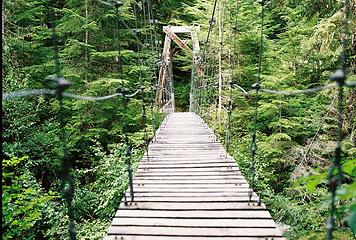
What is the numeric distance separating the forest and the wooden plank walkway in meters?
1.18

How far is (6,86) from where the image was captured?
16.6 feet

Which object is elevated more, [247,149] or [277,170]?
[247,149]

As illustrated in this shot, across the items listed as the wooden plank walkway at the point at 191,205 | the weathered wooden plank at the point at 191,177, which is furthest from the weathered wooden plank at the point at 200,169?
the weathered wooden plank at the point at 191,177

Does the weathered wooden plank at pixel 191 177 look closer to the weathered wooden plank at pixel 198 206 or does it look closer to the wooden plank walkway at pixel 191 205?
the wooden plank walkway at pixel 191 205

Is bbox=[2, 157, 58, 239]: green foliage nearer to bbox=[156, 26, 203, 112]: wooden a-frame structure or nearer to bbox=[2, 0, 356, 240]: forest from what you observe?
bbox=[2, 0, 356, 240]: forest

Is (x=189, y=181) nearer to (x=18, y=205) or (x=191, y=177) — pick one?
(x=191, y=177)

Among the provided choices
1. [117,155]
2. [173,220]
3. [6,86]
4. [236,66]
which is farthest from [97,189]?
[173,220]

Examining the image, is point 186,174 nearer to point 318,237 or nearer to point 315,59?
point 318,237

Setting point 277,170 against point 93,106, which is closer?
point 277,170

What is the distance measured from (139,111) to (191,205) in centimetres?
492

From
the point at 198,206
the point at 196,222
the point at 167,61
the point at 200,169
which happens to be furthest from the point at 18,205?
the point at 167,61

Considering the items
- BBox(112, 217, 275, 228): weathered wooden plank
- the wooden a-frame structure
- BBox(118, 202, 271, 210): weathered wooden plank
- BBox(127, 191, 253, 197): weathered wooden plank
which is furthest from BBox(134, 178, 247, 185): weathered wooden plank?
the wooden a-frame structure

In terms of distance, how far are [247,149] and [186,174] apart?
9.52 ft

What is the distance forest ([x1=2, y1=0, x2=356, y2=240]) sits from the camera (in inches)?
147
